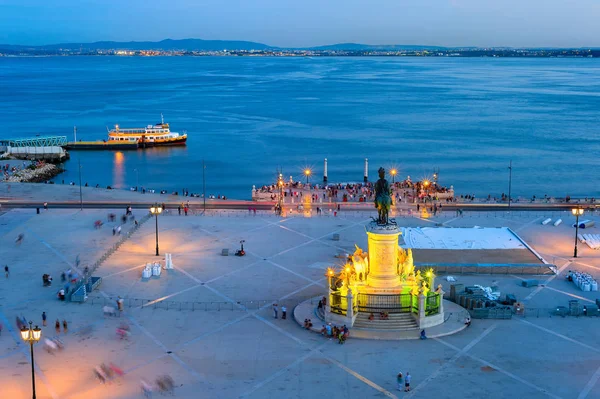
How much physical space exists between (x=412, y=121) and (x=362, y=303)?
11915 cm

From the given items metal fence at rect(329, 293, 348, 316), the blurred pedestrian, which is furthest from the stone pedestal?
the blurred pedestrian

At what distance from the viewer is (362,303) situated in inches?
1267

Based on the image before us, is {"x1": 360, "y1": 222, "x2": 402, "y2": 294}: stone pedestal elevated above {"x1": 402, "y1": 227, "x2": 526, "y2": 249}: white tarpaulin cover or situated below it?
above

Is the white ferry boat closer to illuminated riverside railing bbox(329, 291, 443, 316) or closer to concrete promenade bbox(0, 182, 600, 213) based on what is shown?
concrete promenade bbox(0, 182, 600, 213)

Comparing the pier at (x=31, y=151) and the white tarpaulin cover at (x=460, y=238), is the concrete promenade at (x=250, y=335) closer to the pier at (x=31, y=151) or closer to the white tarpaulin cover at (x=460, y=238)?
the white tarpaulin cover at (x=460, y=238)

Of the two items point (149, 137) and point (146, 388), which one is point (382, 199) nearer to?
point (146, 388)

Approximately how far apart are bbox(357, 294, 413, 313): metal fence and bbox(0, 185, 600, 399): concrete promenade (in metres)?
2.13

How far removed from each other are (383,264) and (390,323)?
248 cm

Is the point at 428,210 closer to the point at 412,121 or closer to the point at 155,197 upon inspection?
the point at 155,197

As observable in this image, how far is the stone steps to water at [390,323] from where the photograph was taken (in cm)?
3117

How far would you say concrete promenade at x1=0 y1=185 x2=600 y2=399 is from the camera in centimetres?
2627

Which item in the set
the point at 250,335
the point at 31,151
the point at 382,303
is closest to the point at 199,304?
the point at 250,335

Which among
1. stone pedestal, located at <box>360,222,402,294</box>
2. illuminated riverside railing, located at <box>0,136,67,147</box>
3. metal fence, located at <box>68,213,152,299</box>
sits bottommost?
illuminated riverside railing, located at <box>0,136,67,147</box>

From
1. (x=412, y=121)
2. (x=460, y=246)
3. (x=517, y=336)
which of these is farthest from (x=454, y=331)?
(x=412, y=121)
